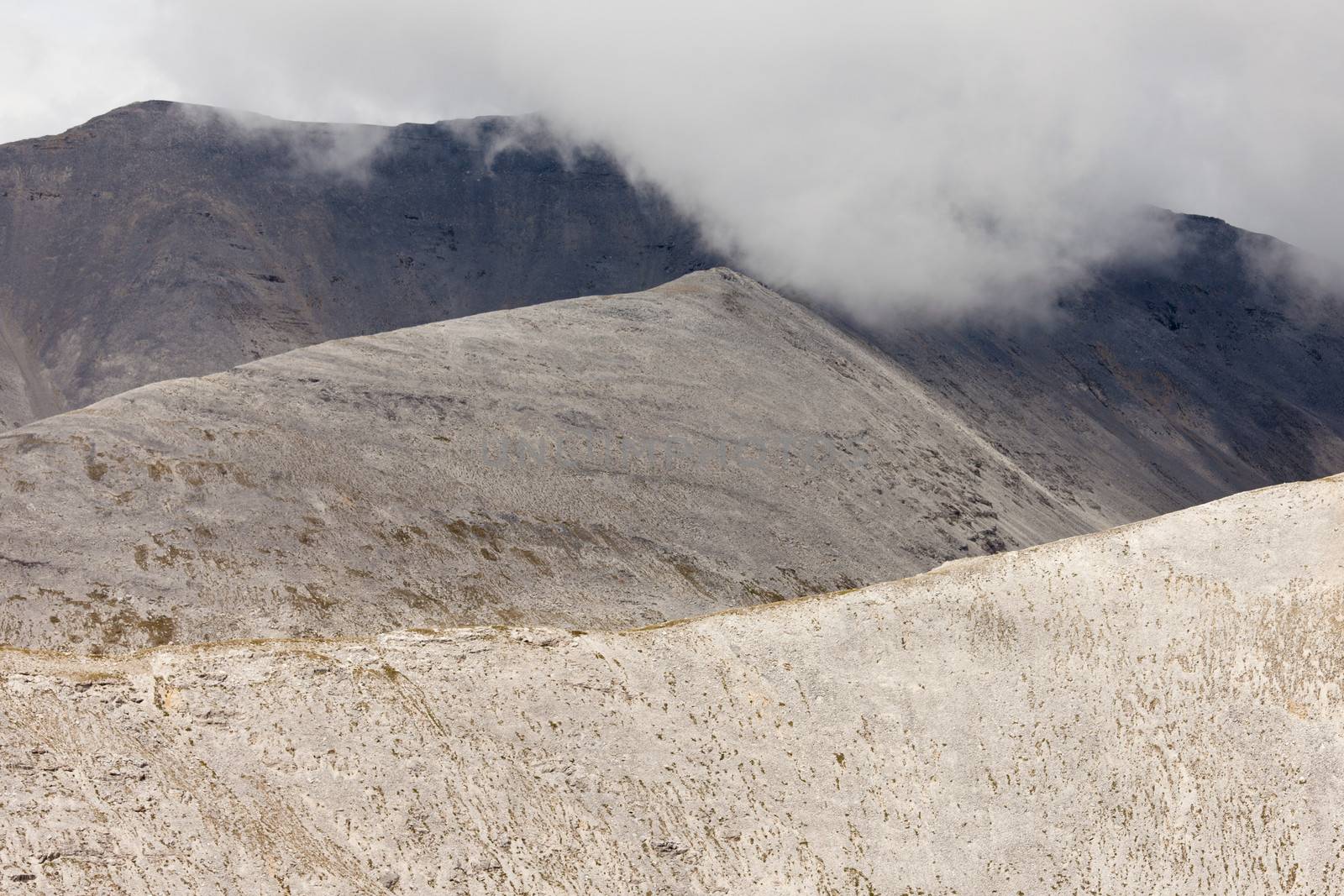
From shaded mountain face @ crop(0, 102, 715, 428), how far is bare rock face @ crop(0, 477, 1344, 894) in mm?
117738

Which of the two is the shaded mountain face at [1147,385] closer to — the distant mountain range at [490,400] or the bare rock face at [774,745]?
the distant mountain range at [490,400]

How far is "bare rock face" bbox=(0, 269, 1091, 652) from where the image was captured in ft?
221

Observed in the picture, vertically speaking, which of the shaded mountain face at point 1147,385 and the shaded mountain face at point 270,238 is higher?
the shaded mountain face at point 270,238

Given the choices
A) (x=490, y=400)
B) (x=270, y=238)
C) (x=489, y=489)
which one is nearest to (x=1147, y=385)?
(x=490, y=400)

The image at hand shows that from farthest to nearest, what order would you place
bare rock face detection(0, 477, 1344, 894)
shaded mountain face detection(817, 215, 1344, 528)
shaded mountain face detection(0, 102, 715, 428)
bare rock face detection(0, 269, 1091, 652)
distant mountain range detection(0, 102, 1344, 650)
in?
shaded mountain face detection(0, 102, 715, 428), shaded mountain face detection(817, 215, 1344, 528), distant mountain range detection(0, 102, 1344, 650), bare rock face detection(0, 269, 1091, 652), bare rock face detection(0, 477, 1344, 894)

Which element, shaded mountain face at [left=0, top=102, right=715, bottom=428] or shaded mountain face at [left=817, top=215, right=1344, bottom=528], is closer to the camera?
shaded mountain face at [left=817, top=215, right=1344, bottom=528]

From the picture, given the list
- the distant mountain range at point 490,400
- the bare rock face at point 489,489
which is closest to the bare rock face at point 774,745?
the bare rock face at point 489,489

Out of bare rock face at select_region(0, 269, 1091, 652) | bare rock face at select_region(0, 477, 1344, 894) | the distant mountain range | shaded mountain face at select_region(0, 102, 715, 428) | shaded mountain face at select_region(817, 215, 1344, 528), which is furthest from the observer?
shaded mountain face at select_region(0, 102, 715, 428)

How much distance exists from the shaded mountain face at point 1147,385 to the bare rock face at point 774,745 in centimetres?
8231

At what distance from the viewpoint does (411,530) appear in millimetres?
76000

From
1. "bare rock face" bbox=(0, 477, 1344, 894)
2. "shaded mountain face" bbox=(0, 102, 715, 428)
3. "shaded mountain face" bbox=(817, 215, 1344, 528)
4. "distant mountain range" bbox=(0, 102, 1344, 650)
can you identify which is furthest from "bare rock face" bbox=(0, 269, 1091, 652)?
"shaded mountain face" bbox=(0, 102, 715, 428)

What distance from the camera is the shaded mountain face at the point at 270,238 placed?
152 metres

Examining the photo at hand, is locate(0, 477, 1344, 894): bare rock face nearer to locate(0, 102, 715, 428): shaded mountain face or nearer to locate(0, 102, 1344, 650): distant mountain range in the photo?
locate(0, 102, 1344, 650): distant mountain range

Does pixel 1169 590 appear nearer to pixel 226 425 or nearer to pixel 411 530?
pixel 411 530
